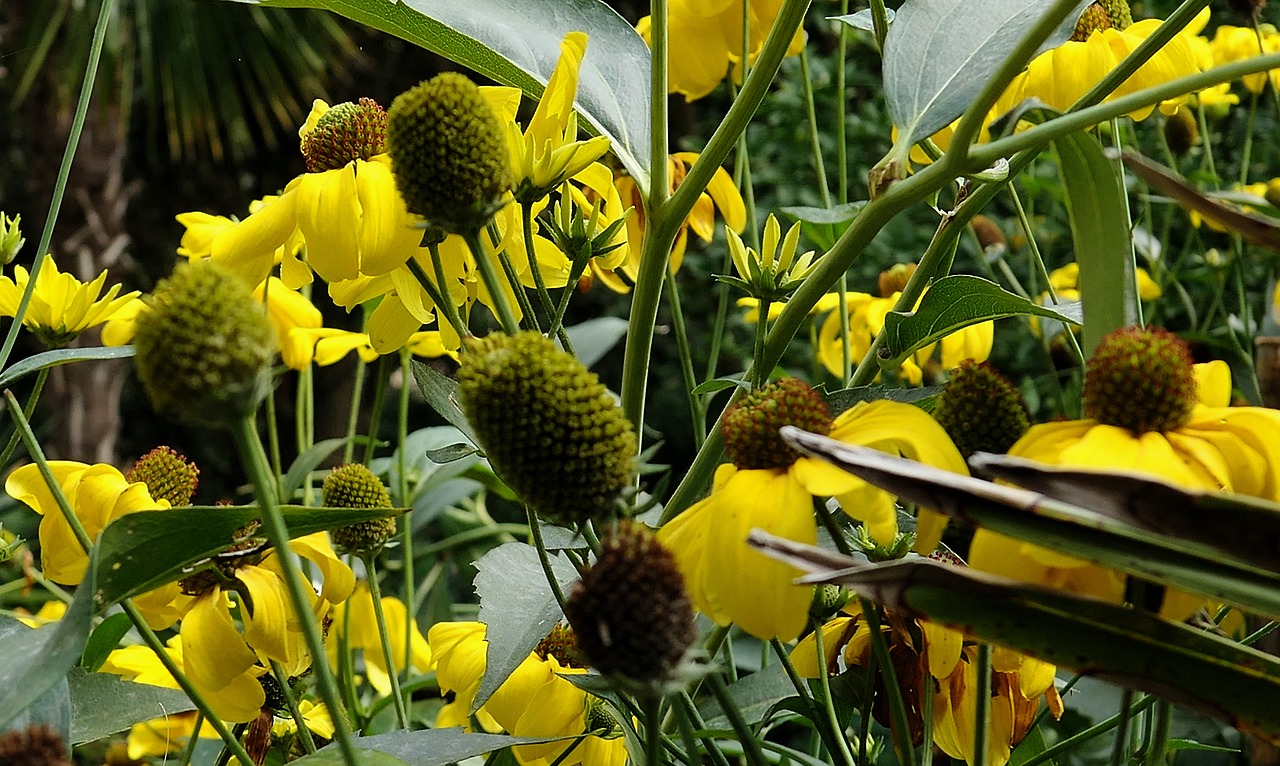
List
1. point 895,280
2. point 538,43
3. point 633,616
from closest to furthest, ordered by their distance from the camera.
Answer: point 633,616 < point 538,43 < point 895,280

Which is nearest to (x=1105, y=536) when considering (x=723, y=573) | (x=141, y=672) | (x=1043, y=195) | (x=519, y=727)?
(x=723, y=573)

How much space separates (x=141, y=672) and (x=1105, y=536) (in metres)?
0.45

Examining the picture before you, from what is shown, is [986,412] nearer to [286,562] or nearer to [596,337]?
[286,562]

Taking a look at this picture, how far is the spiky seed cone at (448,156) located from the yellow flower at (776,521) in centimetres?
10

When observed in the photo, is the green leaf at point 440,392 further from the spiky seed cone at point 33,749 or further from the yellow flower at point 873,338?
the yellow flower at point 873,338

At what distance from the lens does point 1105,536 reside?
0.24 m

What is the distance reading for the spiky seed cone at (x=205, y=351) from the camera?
22cm

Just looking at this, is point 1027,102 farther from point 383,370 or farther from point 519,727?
point 383,370

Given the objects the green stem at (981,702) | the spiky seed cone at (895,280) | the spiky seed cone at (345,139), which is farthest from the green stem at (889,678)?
the spiky seed cone at (895,280)

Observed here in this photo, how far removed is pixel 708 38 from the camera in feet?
1.89

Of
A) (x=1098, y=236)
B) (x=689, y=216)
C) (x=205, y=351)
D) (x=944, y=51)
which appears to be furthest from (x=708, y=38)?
(x=205, y=351)

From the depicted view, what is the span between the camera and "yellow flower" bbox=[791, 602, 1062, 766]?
38 centimetres

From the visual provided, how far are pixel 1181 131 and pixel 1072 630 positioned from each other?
3.02 ft

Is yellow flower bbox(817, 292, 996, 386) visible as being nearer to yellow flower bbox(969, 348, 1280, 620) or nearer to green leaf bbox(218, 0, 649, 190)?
green leaf bbox(218, 0, 649, 190)
